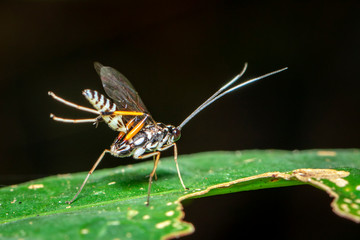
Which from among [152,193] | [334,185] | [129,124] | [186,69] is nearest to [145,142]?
[129,124]

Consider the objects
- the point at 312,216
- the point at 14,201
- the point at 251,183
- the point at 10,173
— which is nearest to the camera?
the point at 251,183

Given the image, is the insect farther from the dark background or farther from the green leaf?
the dark background

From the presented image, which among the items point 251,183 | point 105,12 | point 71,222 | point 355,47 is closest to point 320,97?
point 355,47

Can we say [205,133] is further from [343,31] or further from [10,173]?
[10,173]

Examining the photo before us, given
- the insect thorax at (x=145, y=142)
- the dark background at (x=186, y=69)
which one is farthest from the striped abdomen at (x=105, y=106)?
the dark background at (x=186, y=69)

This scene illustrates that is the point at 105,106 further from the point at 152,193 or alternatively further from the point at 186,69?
the point at 186,69
